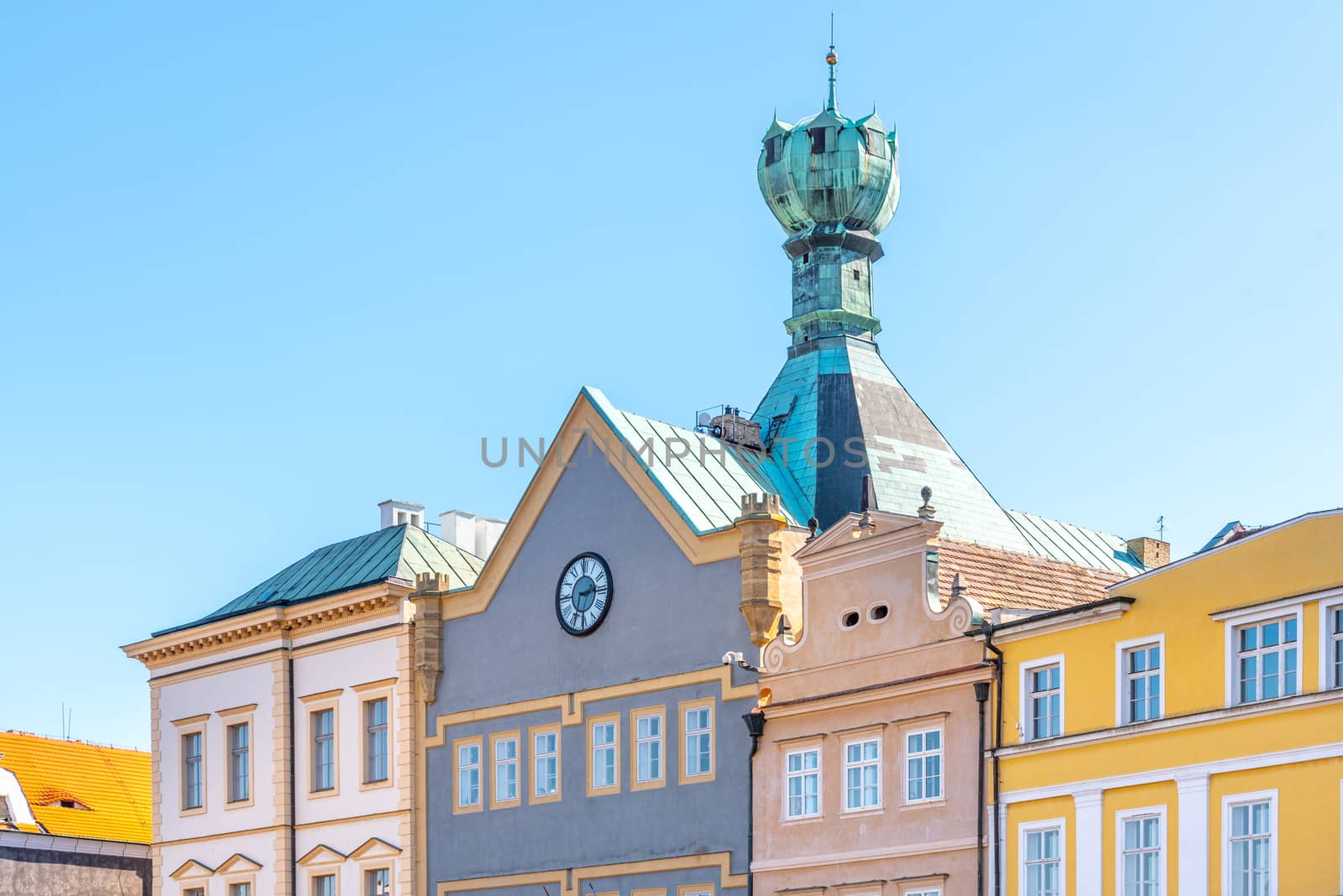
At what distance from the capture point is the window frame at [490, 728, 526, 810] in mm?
54625

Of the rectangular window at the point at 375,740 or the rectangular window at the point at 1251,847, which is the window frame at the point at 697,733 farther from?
the rectangular window at the point at 1251,847

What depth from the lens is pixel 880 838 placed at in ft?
149

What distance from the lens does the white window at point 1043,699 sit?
42.6m

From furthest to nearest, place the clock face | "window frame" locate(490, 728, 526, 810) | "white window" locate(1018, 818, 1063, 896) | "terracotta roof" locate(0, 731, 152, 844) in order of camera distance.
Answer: "terracotta roof" locate(0, 731, 152, 844)
"window frame" locate(490, 728, 526, 810)
the clock face
"white window" locate(1018, 818, 1063, 896)

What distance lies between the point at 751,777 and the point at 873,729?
3.78m

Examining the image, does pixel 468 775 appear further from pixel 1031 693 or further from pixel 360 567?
pixel 1031 693

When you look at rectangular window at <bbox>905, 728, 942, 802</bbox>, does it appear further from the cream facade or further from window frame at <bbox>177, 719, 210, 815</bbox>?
window frame at <bbox>177, 719, 210, 815</bbox>

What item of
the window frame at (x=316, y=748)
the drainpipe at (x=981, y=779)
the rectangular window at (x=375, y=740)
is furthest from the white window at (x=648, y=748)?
the window frame at (x=316, y=748)

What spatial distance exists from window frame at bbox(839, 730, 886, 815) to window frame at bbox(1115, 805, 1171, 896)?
19.0ft

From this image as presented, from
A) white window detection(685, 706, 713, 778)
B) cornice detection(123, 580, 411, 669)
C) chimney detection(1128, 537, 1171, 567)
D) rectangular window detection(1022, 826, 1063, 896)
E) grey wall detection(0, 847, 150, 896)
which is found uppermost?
chimney detection(1128, 537, 1171, 567)

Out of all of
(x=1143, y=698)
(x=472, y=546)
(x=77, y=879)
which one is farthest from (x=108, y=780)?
(x=1143, y=698)

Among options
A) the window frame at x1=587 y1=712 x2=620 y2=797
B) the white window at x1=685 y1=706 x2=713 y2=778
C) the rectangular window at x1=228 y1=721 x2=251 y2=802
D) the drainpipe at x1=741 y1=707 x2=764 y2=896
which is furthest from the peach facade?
the rectangular window at x1=228 y1=721 x2=251 y2=802

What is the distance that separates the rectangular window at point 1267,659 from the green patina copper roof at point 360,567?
25096 mm

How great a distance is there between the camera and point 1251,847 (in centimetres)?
3859
